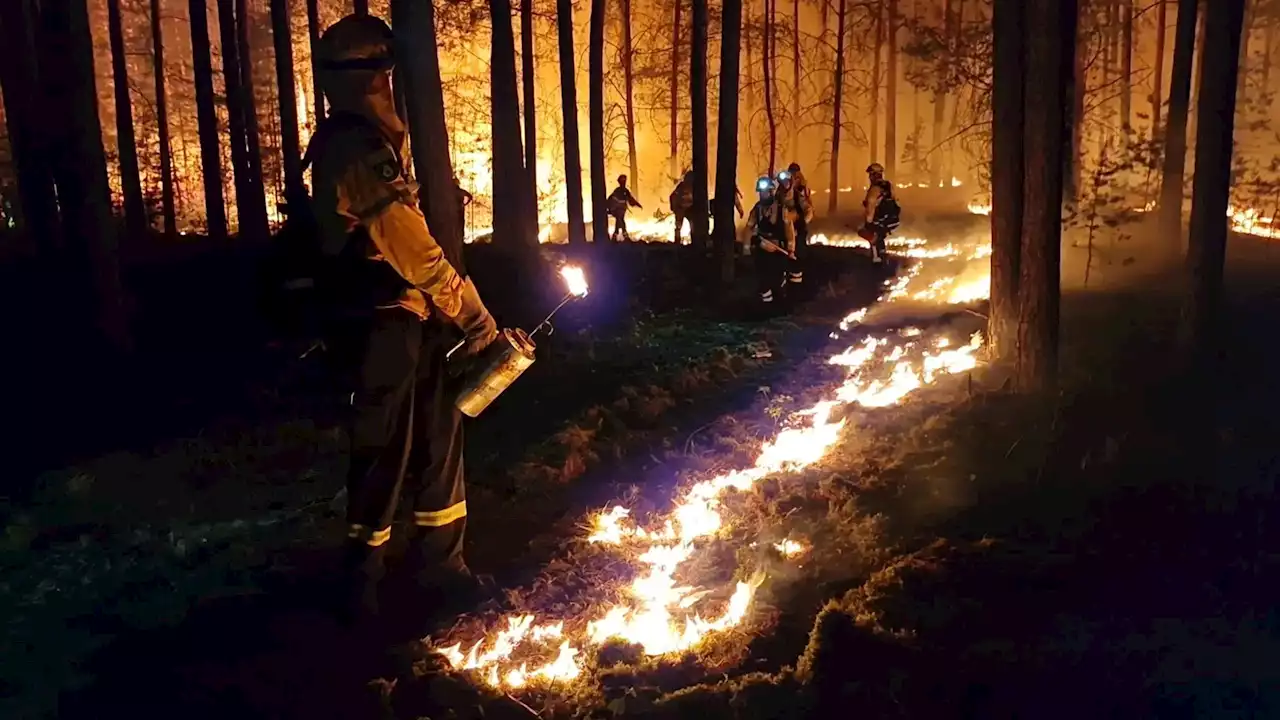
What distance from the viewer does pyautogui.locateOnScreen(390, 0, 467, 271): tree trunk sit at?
10.5 metres

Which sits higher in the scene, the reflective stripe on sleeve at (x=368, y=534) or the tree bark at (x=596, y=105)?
the tree bark at (x=596, y=105)

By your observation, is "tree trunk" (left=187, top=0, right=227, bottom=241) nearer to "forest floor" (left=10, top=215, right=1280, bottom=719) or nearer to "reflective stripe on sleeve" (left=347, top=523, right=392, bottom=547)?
"forest floor" (left=10, top=215, right=1280, bottom=719)

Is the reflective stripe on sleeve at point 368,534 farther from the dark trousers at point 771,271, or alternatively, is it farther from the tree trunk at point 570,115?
the tree trunk at point 570,115

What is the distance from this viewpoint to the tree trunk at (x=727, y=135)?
17594mm

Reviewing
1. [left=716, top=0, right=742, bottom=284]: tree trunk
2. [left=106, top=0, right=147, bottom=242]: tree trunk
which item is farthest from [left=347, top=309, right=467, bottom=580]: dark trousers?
[left=106, top=0, right=147, bottom=242]: tree trunk

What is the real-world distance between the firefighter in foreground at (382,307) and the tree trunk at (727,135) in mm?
13546

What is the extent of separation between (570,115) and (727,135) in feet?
13.2

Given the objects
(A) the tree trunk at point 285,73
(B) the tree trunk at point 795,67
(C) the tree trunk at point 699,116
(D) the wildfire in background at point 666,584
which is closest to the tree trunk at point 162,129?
(A) the tree trunk at point 285,73

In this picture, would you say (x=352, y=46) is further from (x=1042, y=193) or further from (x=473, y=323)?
(x=1042, y=193)

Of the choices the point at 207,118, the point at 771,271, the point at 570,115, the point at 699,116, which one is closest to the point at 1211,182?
the point at 771,271

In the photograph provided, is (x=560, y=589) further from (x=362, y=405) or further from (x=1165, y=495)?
(x=1165, y=495)

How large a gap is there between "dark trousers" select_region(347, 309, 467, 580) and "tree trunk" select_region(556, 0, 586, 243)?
15526 mm

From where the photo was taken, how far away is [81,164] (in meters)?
9.70

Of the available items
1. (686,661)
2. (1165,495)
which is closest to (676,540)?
(686,661)
